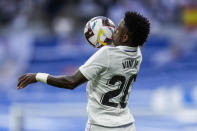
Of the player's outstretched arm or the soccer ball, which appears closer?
the player's outstretched arm


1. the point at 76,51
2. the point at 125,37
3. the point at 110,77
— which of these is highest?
the point at 76,51

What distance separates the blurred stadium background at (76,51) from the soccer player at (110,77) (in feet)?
23.4

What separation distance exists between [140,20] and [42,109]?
790 centimetres

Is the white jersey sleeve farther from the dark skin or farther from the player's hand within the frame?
the player's hand

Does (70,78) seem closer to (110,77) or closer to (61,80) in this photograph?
(61,80)

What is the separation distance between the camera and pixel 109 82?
5.06 meters

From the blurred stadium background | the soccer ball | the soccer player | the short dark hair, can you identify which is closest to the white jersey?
the soccer player

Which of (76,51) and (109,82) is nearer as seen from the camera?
(109,82)

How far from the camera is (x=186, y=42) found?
14.7m

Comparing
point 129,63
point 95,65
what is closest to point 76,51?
point 129,63

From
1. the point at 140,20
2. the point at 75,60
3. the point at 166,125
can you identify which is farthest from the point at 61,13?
the point at 140,20

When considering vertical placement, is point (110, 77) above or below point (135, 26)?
below

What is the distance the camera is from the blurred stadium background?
1327 cm

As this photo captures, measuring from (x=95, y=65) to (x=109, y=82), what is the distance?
0.23 m
